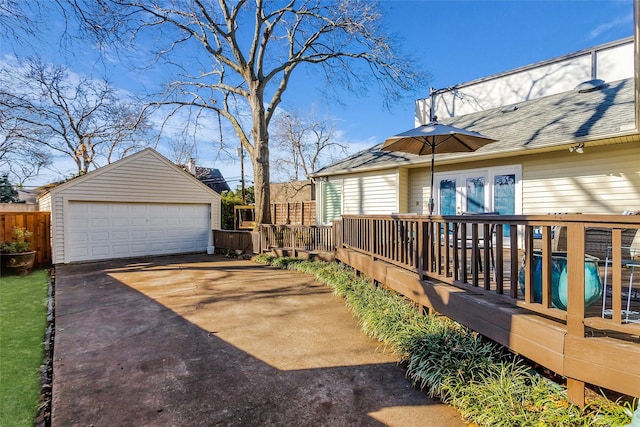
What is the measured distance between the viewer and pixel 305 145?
26547mm

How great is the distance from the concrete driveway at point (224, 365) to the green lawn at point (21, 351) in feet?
0.60

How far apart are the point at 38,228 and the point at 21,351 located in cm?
831

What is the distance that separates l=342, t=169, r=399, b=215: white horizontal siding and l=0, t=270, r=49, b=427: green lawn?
7727 millimetres

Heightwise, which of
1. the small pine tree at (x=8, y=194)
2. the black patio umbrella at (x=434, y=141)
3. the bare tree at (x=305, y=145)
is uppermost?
the bare tree at (x=305, y=145)

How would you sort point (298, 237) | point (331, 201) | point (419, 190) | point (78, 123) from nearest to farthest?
1. point (419, 190)
2. point (298, 237)
3. point (331, 201)
4. point (78, 123)

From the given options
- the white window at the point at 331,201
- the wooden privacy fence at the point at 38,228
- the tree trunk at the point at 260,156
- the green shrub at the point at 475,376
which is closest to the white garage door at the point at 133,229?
the wooden privacy fence at the point at 38,228

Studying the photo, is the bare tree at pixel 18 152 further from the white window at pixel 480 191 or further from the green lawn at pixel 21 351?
the white window at pixel 480 191

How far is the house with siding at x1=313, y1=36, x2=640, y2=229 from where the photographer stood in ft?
20.0

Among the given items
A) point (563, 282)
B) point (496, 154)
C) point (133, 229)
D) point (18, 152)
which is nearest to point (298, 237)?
point (496, 154)

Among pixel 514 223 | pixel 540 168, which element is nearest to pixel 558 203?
pixel 540 168

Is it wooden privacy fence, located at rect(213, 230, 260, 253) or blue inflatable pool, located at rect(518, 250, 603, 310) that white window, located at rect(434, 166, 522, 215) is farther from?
wooden privacy fence, located at rect(213, 230, 260, 253)

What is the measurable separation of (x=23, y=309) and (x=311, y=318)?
4.94m

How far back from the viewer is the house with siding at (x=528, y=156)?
6.11 meters

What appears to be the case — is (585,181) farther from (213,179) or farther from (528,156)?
(213,179)
